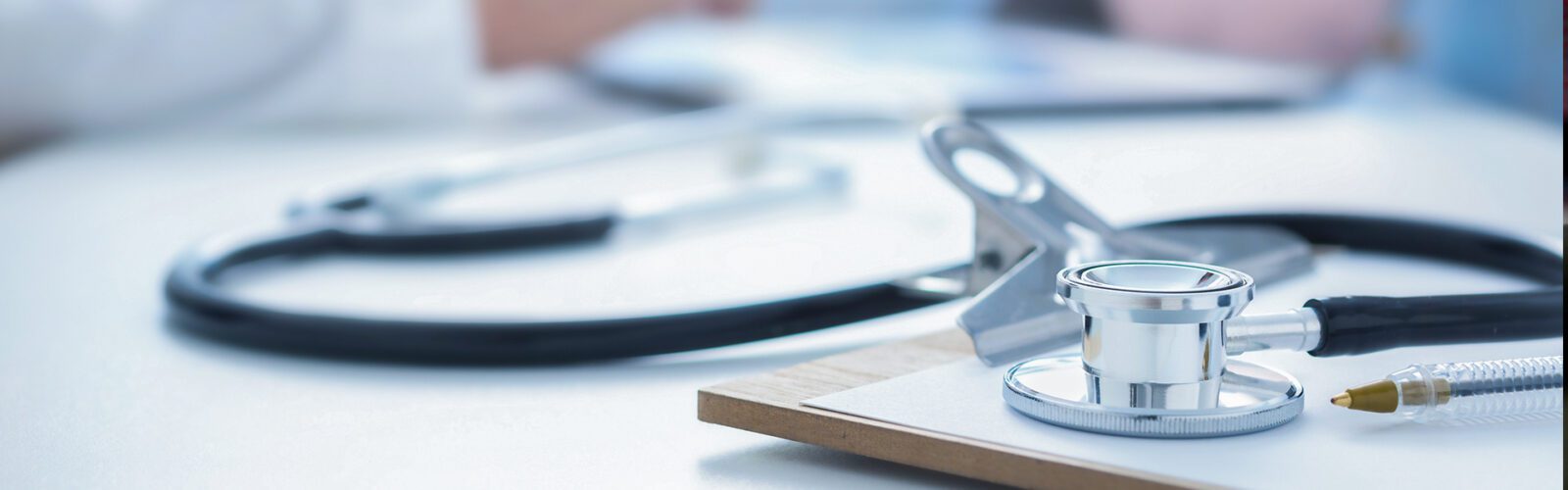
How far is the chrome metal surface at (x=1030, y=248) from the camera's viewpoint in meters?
0.56

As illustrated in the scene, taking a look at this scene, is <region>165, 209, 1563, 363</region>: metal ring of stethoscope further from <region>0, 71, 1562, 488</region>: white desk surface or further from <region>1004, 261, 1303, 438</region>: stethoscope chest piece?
<region>1004, 261, 1303, 438</region>: stethoscope chest piece

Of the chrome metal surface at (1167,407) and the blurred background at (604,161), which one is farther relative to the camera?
the blurred background at (604,161)

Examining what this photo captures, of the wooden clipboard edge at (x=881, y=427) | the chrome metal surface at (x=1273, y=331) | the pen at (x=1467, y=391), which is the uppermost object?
the chrome metal surface at (x=1273, y=331)

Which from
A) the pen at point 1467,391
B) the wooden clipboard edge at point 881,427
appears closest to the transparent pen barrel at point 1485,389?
the pen at point 1467,391

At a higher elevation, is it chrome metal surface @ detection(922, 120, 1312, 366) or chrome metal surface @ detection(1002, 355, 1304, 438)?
chrome metal surface @ detection(922, 120, 1312, 366)

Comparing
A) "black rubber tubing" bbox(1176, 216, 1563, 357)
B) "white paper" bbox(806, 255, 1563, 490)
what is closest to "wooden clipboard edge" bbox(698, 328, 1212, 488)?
"white paper" bbox(806, 255, 1563, 490)

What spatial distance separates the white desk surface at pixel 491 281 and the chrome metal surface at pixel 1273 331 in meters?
0.10

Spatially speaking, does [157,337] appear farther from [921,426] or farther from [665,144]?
[665,144]

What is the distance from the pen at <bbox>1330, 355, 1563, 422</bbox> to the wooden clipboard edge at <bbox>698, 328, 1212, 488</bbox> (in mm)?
86

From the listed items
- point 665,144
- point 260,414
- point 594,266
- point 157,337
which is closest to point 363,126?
point 665,144

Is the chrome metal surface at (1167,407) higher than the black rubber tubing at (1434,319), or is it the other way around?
the black rubber tubing at (1434,319)

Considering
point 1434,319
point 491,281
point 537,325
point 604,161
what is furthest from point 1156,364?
point 604,161

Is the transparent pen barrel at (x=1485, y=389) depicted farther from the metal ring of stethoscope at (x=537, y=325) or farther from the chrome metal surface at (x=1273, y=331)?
the metal ring of stethoscope at (x=537, y=325)

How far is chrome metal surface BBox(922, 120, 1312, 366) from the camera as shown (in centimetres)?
56
